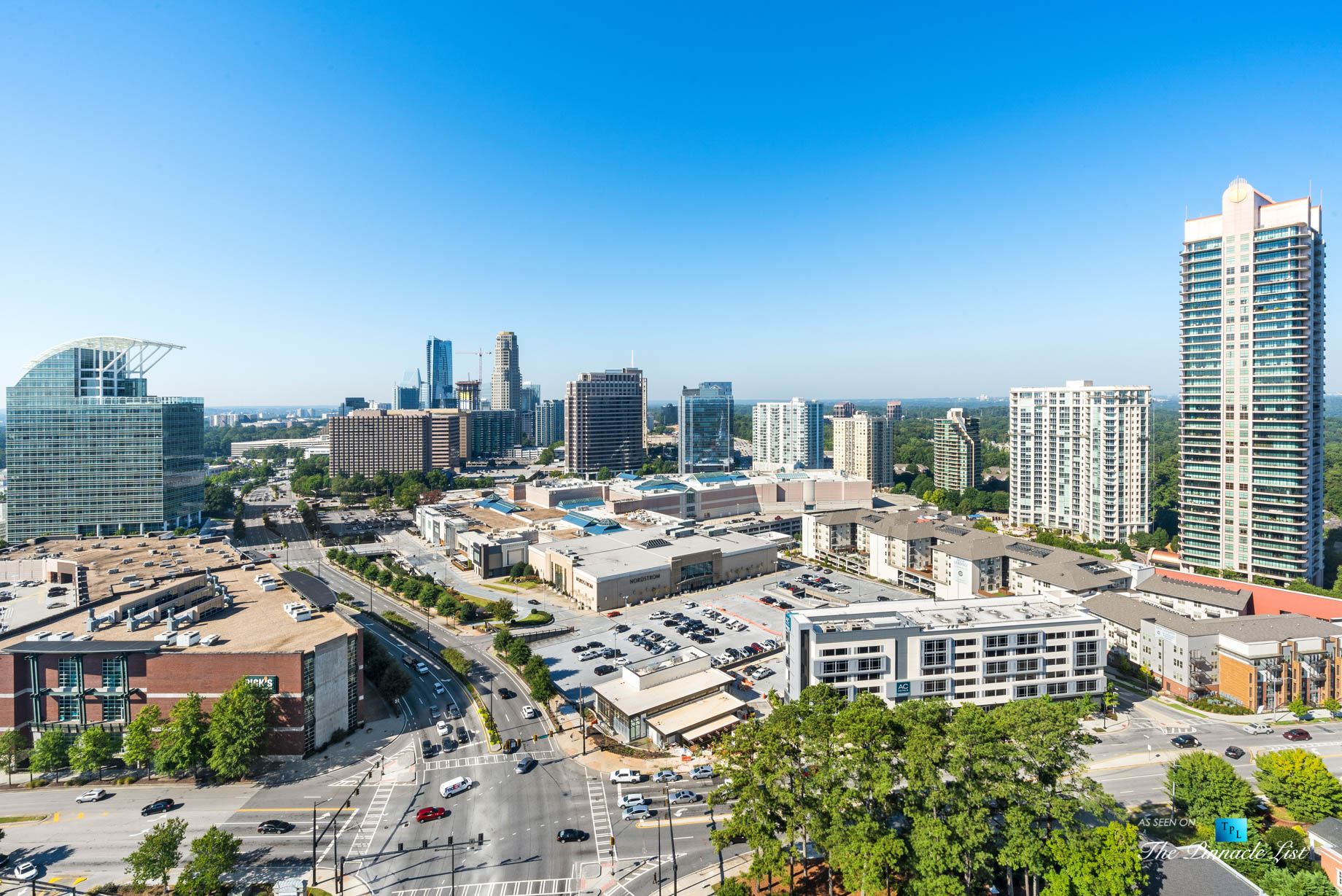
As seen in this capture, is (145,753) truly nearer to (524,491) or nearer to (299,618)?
(299,618)

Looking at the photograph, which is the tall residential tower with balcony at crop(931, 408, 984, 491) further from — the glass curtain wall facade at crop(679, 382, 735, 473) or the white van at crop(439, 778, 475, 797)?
the white van at crop(439, 778, 475, 797)

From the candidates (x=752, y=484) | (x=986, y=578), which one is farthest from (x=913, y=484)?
(x=986, y=578)

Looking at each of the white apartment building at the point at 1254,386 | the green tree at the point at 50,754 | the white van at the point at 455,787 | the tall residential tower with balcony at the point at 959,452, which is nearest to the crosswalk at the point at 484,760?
the white van at the point at 455,787

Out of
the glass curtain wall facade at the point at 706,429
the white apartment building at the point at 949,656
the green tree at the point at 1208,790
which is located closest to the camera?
the green tree at the point at 1208,790

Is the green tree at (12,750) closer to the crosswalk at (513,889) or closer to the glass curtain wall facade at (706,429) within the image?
the crosswalk at (513,889)

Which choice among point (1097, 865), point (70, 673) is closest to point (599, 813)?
point (1097, 865)

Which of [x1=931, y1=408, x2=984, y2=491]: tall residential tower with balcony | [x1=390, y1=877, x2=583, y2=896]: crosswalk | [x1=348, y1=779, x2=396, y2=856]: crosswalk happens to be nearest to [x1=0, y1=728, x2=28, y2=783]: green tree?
[x1=348, y1=779, x2=396, y2=856]: crosswalk

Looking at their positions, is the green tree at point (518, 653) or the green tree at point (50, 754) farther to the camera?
the green tree at point (518, 653)
